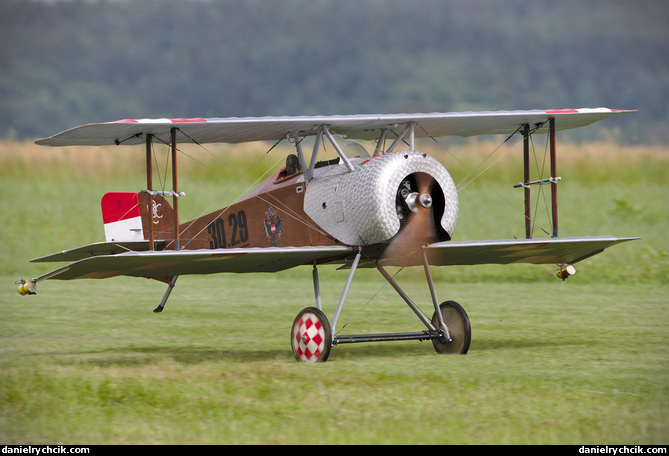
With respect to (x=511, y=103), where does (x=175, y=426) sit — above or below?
below

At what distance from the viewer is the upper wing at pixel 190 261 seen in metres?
8.84

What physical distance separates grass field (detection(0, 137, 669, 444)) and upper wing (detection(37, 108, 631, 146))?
0.79 metres

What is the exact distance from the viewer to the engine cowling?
9211mm

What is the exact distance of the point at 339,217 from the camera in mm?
9703

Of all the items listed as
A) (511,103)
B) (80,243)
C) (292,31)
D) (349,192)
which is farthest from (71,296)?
(292,31)

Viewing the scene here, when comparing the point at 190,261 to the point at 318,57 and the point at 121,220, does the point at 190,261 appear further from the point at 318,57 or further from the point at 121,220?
the point at 318,57

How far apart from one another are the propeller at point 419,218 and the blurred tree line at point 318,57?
6960 cm

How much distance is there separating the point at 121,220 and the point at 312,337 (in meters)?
4.55

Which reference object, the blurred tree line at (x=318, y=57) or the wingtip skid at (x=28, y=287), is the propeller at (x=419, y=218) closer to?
the wingtip skid at (x=28, y=287)

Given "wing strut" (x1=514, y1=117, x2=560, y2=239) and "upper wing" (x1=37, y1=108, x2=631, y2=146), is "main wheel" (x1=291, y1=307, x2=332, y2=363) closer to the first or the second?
"upper wing" (x1=37, y1=108, x2=631, y2=146)

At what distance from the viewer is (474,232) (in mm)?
23219

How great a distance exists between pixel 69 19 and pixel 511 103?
53401 mm

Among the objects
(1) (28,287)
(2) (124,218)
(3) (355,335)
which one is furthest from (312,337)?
(2) (124,218)

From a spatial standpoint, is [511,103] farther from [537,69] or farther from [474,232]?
[474,232]
